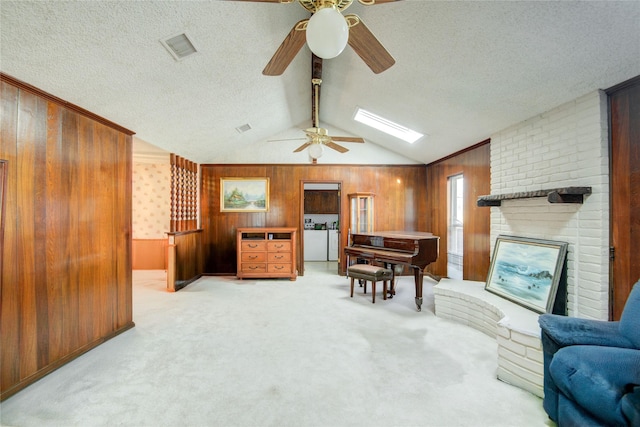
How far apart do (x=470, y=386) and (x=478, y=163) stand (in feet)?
10.3

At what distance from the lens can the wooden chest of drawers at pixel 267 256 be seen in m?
5.12

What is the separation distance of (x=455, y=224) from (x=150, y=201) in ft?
21.7

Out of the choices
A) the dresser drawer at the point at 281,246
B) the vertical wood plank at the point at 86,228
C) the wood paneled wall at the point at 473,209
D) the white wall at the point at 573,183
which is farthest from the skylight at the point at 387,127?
the vertical wood plank at the point at 86,228

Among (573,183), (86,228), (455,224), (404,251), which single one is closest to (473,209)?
(455,224)

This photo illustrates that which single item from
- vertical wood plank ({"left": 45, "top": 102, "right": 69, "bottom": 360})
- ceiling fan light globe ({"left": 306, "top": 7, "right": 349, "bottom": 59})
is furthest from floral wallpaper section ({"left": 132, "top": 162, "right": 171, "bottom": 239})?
ceiling fan light globe ({"left": 306, "top": 7, "right": 349, "bottom": 59})

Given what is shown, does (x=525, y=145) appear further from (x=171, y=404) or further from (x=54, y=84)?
(x=54, y=84)

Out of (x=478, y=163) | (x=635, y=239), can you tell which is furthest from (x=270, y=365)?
(x=478, y=163)

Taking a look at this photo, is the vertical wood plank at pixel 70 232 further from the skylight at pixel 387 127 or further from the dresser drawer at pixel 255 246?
the skylight at pixel 387 127

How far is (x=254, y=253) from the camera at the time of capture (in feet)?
16.9

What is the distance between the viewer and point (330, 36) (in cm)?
120

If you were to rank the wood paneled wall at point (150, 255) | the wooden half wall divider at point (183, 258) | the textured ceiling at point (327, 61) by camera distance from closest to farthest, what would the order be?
the textured ceiling at point (327, 61)
the wooden half wall divider at point (183, 258)
the wood paneled wall at point (150, 255)

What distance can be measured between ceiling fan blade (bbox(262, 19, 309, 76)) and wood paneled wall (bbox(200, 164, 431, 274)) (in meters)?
3.71

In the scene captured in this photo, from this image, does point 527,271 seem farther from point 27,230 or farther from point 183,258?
point 183,258

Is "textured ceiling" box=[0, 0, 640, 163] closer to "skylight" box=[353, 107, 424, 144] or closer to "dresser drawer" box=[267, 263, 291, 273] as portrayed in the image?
"skylight" box=[353, 107, 424, 144]
